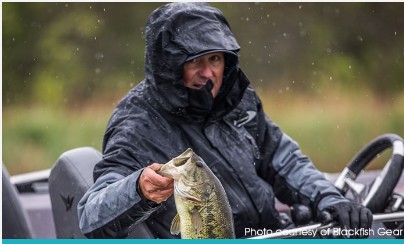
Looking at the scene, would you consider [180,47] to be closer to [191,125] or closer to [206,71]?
[206,71]

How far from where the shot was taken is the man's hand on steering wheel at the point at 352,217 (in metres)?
2.44

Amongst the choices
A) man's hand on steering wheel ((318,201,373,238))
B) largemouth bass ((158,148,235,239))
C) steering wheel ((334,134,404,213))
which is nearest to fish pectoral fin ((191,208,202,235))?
largemouth bass ((158,148,235,239))

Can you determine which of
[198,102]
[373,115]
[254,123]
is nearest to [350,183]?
[254,123]

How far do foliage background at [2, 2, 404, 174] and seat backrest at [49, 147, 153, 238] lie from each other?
0.62 m

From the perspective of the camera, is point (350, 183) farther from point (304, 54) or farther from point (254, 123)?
point (304, 54)

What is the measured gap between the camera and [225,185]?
7.97 feet

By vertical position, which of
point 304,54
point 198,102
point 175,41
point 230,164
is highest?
point 175,41

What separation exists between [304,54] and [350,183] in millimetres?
2290

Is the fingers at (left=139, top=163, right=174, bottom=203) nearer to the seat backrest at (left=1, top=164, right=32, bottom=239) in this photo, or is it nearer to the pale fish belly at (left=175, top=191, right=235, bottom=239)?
the pale fish belly at (left=175, top=191, right=235, bottom=239)

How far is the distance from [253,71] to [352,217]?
97.7 inches

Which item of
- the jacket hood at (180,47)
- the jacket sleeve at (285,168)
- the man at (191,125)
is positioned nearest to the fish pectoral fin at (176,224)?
the man at (191,125)

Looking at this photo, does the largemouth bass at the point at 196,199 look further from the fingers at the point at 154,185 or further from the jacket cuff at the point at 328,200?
the jacket cuff at the point at 328,200

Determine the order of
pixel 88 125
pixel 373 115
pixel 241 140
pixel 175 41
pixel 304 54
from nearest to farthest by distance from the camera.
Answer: pixel 175 41
pixel 241 140
pixel 88 125
pixel 373 115
pixel 304 54

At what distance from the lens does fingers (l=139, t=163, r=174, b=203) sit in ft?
6.13
